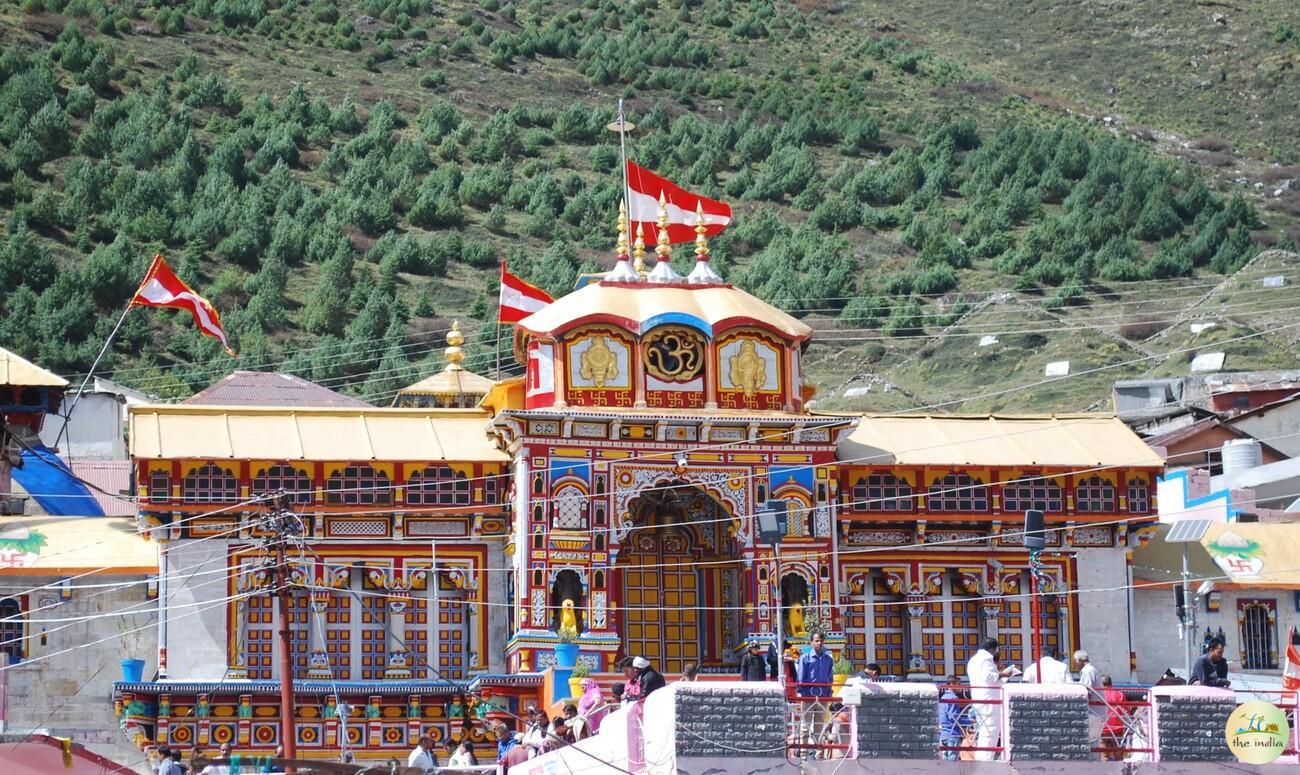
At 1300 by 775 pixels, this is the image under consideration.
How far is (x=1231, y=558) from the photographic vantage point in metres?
49.4

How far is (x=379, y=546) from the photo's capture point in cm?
4656

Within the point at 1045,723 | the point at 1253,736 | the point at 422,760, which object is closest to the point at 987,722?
the point at 1045,723

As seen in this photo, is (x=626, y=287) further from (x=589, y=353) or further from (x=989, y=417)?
(x=989, y=417)

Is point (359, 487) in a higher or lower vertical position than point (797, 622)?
higher

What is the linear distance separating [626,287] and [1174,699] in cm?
1558

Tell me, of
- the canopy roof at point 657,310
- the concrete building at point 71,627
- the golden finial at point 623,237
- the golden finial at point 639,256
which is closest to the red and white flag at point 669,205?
the golden finial at point 623,237

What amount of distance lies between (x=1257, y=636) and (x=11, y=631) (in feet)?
75.7

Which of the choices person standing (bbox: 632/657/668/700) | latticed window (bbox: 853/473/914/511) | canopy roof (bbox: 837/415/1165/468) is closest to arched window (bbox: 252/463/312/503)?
canopy roof (bbox: 837/415/1165/468)

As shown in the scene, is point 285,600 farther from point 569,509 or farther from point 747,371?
point 747,371

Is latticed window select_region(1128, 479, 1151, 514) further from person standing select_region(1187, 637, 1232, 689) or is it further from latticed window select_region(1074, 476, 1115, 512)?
person standing select_region(1187, 637, 1232, 689)

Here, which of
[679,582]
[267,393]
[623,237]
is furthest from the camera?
[267,393]

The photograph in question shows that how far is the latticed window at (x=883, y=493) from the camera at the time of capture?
47.4 m

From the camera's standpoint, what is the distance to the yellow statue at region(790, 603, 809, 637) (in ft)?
149

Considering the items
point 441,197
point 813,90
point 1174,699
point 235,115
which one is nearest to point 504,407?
point 1174,699
